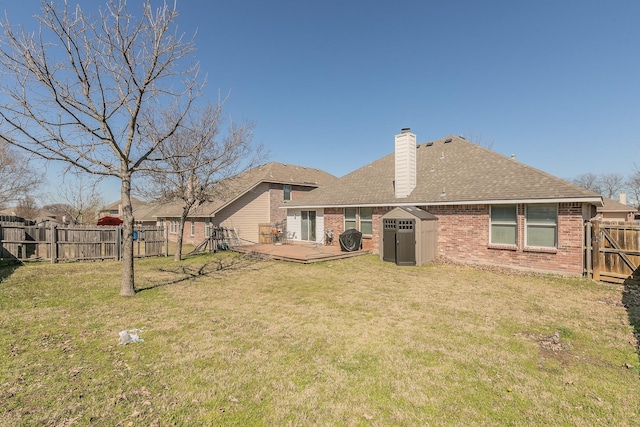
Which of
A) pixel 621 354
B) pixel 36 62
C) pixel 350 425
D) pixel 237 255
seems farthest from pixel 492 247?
pixel 36 62

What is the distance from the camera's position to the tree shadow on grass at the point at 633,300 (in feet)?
17.5

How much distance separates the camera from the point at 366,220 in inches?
604

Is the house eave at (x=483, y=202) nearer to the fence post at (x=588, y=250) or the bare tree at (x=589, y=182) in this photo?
the fence post at (x=588, y=250)

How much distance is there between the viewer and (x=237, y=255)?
15703 millimetres

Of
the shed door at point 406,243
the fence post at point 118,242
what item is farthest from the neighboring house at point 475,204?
the fence post at point 118,242

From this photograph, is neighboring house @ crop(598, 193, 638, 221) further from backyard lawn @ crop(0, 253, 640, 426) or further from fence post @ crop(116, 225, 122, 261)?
fence post @ crop(116, 225, 122, 261)

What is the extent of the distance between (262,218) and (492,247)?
1518cm

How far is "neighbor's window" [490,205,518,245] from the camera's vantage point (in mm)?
10734

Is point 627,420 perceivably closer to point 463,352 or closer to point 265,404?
point 463,352

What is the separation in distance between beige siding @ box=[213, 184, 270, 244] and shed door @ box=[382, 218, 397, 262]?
1077 centimetres

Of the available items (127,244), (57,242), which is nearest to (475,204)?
(127,244)

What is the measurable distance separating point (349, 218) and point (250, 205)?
8.34 meters

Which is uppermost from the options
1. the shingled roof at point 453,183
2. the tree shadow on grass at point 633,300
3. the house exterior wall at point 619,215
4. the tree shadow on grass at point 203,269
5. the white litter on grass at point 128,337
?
the shingled roof at point 453,183

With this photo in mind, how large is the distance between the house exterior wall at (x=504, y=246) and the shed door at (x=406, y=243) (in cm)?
169
